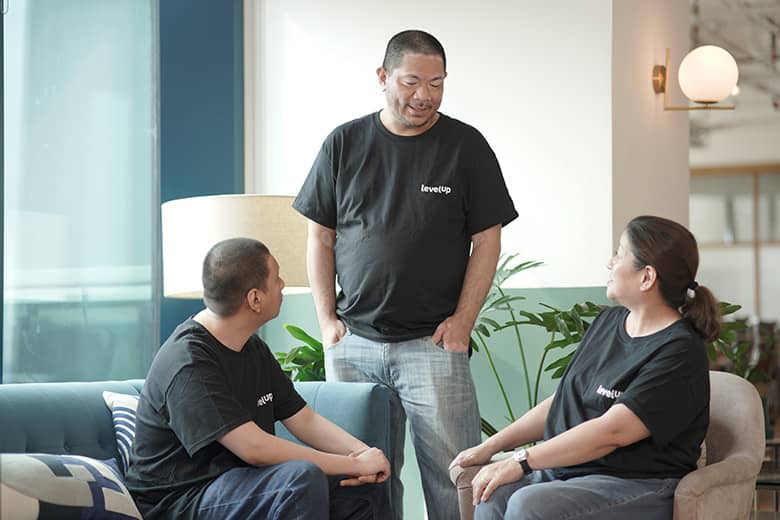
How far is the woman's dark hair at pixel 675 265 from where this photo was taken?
107 inches

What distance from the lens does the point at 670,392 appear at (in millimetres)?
2604

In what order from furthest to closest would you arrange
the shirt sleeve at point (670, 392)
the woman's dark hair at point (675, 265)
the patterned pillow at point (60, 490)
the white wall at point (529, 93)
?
the white wall at point (529, 93)
the woman's dark hair at point (675, 265)
the shirt sleeve at point (670, 392)
the patterned pillow at point (60, 490)

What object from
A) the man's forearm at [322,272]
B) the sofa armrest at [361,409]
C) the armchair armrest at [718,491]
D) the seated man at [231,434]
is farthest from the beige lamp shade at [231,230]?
the armchair armrest at [718,491]

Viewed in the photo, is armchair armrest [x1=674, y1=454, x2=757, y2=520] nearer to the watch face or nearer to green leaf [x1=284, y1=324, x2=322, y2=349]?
the watch face

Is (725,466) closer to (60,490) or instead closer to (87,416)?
(60,490)

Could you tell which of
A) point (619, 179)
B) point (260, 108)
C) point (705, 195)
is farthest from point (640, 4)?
point (705, 195)

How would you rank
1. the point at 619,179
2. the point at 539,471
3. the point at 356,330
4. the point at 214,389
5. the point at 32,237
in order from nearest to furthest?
the point at 214,389 < the point at 539,471 < the point at 356,330 < the point at 32,237 < the point at 619,179

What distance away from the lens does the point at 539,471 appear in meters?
2.82

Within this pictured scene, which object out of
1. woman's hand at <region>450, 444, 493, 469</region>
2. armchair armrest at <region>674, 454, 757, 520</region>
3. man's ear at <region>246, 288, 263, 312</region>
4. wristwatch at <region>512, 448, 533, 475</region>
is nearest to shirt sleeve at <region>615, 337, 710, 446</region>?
armchair armrest at <region>674, 454, 757, 520</region>

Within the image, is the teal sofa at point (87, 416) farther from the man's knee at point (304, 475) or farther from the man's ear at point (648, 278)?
the man's ear at point (648, 278)

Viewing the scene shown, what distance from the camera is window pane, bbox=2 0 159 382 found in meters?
4.04

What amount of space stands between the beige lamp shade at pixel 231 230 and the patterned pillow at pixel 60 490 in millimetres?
1212

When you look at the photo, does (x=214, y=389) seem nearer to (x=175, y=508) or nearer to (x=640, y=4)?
(x=175, y=508)

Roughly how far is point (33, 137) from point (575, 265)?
2.08 m
